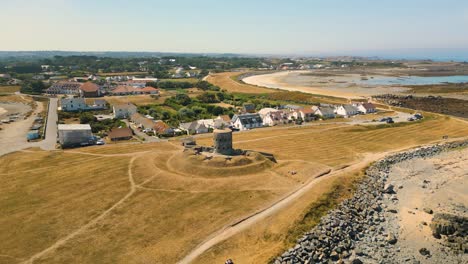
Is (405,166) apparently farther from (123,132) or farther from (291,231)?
(123,132)

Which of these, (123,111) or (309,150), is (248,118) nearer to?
(309,150)

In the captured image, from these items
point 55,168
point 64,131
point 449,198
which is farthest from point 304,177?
point 64,131

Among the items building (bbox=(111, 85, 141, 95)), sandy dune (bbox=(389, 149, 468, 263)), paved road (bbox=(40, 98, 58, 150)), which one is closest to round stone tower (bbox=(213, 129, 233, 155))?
sandy dune (bbox=(389, 149, 468, 263))

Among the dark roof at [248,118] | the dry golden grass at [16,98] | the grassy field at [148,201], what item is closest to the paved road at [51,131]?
the grassy field at [148,201]

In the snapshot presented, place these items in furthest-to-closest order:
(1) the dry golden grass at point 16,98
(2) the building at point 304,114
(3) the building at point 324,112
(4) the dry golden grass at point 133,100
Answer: (1) the dry golden grass at point 16,98 → (4) the dry golden grass at point 133,100 → (3) the building at point 324,112 → (2) the building at point 304,114

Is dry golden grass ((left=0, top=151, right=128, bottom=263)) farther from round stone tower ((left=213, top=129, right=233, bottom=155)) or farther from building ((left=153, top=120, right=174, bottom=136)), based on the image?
building ((left=153, top=120, right=174, bottom=136))

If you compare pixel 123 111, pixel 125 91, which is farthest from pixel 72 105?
pixel 125 91

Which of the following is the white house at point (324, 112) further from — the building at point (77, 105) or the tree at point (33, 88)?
the tree at point (33, 88)
